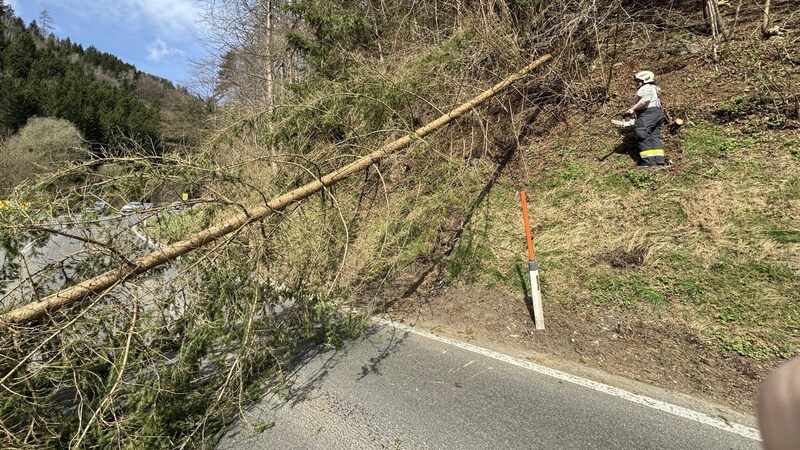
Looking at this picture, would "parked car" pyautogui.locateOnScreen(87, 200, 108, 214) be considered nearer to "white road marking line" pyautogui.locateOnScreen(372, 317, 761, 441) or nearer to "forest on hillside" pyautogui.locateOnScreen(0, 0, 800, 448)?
"forest on hillside" pyautogui.locateOnScreen(0, 0, 800, 448)

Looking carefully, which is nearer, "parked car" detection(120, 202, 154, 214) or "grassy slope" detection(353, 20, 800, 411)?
"parked car" detection(120, 202, 154, 214)

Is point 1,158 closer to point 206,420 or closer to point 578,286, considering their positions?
point 206,420

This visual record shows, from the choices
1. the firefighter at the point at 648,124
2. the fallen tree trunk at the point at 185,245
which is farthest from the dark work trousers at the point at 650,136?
the fallen tree trunk at the point at 185,245

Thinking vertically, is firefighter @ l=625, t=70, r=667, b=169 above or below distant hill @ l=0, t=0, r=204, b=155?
below

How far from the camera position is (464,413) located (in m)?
3.16

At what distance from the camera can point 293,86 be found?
7.94 metres

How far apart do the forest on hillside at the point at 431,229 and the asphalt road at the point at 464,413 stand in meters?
0.26

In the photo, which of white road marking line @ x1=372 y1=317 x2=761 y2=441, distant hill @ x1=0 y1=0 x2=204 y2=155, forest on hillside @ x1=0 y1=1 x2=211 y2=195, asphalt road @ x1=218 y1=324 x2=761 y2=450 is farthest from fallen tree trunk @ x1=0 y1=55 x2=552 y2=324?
distant hill @ x1=0 y1=0 x2=204 y2=155

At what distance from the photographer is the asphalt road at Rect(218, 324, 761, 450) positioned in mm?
2830

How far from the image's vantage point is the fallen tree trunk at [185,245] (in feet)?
9.86

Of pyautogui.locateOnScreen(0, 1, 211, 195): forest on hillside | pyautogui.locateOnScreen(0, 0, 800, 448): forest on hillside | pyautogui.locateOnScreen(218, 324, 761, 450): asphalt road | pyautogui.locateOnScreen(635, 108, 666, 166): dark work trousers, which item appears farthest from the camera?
pyautogui.locateOnScreen(0, 1, 211, 195): forest on hillside

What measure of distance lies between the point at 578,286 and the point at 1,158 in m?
22.8

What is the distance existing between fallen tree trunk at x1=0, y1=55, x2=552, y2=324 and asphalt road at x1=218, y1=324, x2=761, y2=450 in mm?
1531

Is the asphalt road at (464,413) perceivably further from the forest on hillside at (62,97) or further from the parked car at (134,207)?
the forest on hillside at (62,97)
